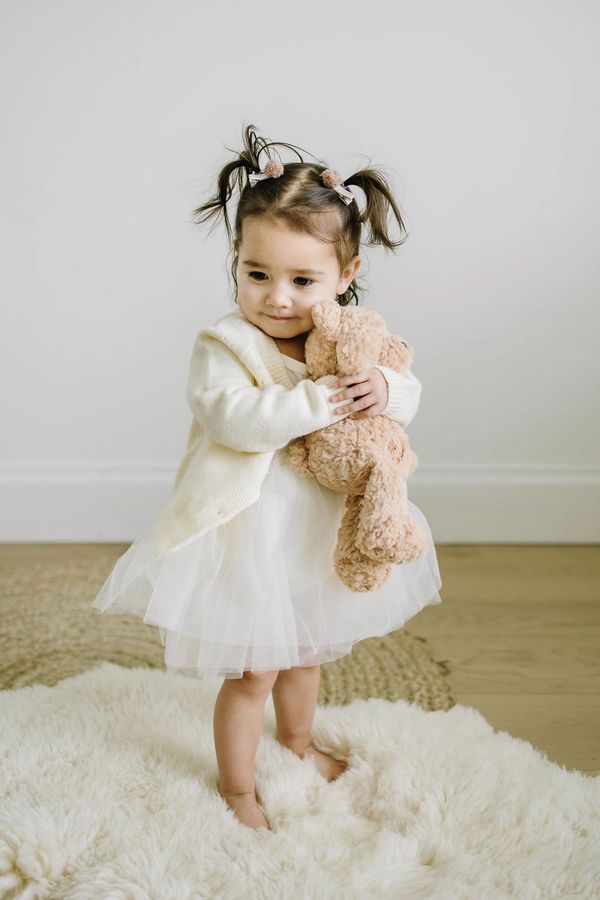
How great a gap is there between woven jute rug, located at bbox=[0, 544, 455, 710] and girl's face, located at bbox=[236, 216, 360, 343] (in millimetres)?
645

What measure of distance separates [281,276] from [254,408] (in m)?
0.15

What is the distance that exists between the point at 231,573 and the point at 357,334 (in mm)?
293

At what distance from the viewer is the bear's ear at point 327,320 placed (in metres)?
0.86

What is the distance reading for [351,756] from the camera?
1082 millimetres

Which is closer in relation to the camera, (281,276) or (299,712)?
(281,276)

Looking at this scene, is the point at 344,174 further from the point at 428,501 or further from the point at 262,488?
the point at 262,488

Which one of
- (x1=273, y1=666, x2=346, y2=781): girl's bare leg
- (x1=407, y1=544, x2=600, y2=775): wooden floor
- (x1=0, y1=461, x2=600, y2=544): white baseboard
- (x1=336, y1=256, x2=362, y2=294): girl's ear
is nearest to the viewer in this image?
(x1=336, y1=256, x2=362, y2=294): girl's ear

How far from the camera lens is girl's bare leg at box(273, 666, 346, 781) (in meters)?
1.05

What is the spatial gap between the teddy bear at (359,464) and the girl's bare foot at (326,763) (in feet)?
1.06

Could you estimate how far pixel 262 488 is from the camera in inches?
35.5

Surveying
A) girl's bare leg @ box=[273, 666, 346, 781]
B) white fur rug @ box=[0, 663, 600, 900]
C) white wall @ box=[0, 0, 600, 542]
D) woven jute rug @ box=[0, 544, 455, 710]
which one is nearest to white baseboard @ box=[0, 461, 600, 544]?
white wall @ box=[0, 0, 600, 542]

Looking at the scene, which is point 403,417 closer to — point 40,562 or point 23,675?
point 23,675

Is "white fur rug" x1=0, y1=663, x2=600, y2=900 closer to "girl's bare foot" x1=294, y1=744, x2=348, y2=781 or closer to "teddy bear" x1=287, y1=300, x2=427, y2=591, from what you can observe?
"girl's bare foot" x1=294, y1=744, x2=348, y2=781

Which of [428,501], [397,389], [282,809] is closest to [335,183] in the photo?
[397,389]
